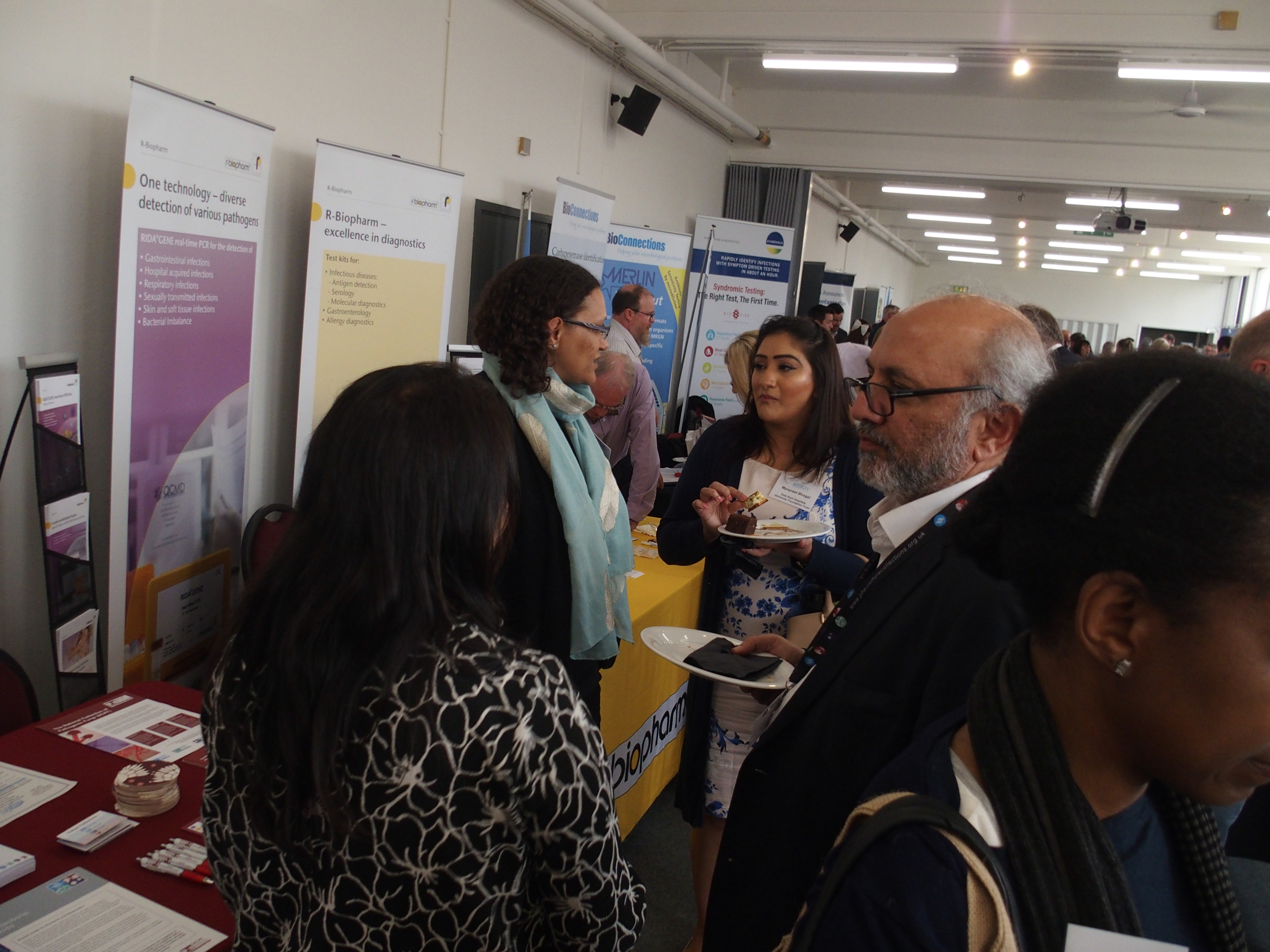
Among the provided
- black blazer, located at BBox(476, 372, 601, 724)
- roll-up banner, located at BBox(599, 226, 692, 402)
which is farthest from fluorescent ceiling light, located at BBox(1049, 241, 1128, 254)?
black blazer, located at BBox(476, 372, 601, 724)

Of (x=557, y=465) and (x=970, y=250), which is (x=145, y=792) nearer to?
(x=557, y=465)

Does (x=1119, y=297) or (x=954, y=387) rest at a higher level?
(x=1119, y=297)

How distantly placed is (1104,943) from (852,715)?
→ 0.51 meters

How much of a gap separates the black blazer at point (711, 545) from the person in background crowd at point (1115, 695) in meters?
1.42

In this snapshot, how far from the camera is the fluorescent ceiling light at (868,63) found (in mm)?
6699

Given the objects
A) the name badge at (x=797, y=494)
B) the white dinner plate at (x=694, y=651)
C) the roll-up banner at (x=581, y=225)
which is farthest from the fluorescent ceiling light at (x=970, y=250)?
the white dinner plate at (x=694, y=651)

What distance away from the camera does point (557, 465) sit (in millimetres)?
2139

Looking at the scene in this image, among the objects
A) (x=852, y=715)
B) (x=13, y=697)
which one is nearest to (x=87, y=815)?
(x=13, y=697)

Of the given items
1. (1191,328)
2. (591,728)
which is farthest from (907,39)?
(1191,328)

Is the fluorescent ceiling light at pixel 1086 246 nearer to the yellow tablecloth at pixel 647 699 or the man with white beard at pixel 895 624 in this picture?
the yellow tablecloth at pixel 647 699

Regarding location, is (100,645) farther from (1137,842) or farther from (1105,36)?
(1105,36)

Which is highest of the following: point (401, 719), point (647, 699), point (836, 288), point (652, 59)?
point (652, 59)

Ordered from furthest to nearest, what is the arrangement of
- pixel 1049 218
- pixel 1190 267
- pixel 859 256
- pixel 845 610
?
pixel 1190 267 < pixel 859 256 < pixel 1049 218 < pixel 845 610

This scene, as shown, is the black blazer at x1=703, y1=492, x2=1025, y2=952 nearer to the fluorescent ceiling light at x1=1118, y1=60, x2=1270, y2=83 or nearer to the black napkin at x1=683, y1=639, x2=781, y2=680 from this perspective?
the black napkin at x1=683, y1=639, x2=781, y2=680
